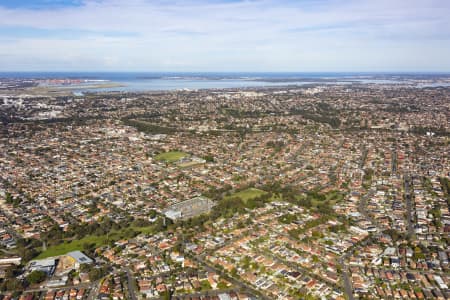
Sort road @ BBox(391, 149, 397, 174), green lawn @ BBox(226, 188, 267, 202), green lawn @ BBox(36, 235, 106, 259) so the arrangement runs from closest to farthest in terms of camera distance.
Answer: green lawn @ BBox(36, 235, 106, 259)
green lawn @ BBox(226, 188, 267, 202)
road @ BBox(391, 149, 397, 174)

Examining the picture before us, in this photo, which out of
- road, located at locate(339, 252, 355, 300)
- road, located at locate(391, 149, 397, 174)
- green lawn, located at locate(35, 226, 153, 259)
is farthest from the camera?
road, located at locate(391, 149, 397, 174)

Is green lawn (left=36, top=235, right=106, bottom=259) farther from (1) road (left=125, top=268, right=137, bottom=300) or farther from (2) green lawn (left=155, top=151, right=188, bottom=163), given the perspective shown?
(2) green lawn (left=155, top=151, right=188, bottom=163)

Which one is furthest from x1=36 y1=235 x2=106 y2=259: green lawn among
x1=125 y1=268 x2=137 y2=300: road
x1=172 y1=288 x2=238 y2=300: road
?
x1=172 y1=288 x2=238 y2=300: road

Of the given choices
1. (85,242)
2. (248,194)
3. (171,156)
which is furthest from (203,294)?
(171,156)

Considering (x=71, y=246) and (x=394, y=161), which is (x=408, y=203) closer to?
(x=394, y=161)

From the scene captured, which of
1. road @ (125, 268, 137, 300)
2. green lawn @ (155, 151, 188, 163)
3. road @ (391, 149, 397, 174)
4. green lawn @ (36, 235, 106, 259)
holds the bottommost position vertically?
Result: green lawn @ (36, 235, 106, 259)

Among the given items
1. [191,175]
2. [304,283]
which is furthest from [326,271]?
[191,175]

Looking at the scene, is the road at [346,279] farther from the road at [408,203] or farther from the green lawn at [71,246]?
the green lawn at [71,246]
